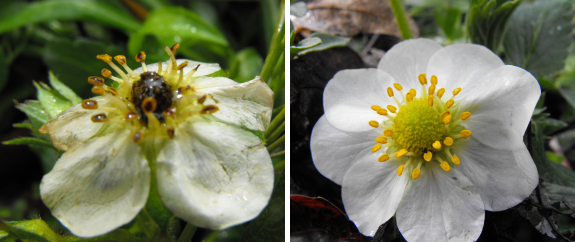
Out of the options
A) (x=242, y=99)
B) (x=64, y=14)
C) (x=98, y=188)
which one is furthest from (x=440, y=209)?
(x=64, y=14)

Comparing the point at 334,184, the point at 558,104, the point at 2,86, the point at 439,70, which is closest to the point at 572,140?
Answer: the point at 558,104

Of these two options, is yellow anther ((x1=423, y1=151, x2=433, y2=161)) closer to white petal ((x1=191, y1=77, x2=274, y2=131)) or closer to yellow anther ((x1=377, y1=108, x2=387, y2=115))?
yellow anther ((x1=377, y1=108, x2=387, y2=115))

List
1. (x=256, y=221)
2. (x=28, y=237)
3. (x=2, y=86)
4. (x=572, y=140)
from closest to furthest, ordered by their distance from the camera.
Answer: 1. (x=28, y=237)
2. (x=256, y=221)
3. (x=572, y=140)
4. (x=2, y=86)

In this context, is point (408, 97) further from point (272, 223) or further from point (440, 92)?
point (272, 223)

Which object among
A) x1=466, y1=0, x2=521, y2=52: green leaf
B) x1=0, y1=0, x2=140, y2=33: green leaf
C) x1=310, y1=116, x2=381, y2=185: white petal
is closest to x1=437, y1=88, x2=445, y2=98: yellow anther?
x1=310, y1=116, x2=381, y2=185: white petal

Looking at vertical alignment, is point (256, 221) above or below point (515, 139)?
below

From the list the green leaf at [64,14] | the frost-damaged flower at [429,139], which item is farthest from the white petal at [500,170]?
the green leaf at [64,14]

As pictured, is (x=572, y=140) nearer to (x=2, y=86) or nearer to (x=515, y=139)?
(x=515, y=139)
